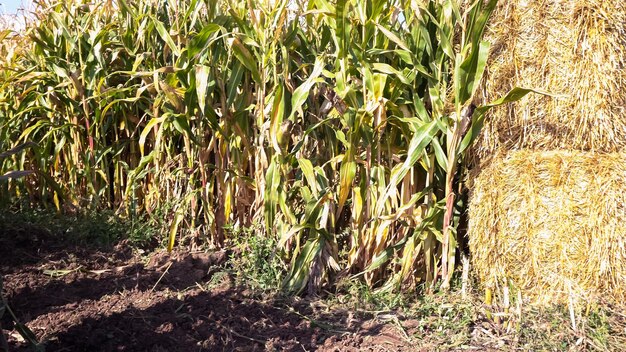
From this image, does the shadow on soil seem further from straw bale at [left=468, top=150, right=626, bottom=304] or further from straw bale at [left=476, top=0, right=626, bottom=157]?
straw bale at [left=476, top=0, right=626, bottom=157]

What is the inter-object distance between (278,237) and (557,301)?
1.63 m

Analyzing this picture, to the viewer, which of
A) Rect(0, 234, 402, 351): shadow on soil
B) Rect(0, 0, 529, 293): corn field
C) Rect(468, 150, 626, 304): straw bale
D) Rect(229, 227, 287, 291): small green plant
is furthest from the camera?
Rect(229, 227, 287, 291): small green plant

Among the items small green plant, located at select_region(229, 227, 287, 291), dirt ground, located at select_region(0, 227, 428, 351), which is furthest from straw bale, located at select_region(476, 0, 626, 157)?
small green plant, located at select_region(229, 227, 287, 291)

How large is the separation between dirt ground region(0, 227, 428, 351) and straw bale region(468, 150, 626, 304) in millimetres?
648

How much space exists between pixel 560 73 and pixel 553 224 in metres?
0.76

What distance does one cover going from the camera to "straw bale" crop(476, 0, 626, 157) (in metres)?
3.12

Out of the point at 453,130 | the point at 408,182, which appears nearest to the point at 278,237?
the point at 408,182

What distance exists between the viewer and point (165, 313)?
3.25 m

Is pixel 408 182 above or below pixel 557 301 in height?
above

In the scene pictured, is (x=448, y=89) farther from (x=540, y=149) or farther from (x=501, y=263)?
(x=501, y=263)

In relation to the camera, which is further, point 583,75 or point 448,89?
point 448,89

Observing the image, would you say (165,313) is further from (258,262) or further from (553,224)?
(553,224)

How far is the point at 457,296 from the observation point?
11.4 feet

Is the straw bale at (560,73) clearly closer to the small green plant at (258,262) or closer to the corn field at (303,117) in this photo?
the corn field at (303,117)
